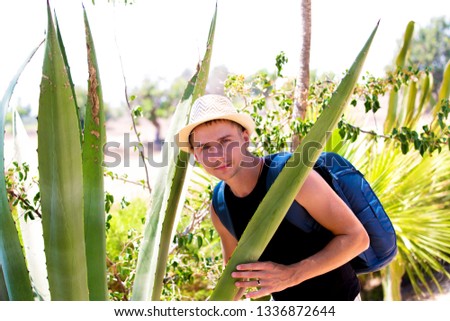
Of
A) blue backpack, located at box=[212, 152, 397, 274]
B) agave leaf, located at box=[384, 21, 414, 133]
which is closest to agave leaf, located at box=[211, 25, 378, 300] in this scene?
blue backpack, located at box=[212, 152, 397, 274]

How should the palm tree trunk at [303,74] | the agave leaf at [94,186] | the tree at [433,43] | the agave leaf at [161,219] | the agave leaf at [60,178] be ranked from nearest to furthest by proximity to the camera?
the agave leaf at [60,178]
the agave leaf at [94,186]
the agave leaf at [161,219]
the palm tree trunk at [303,74]
the tree at [433,43]

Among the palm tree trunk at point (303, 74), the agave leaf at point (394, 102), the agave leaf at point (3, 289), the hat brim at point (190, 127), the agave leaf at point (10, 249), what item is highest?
the agave leaf at point (394, 102)

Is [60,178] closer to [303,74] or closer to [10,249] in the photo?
[10,249]

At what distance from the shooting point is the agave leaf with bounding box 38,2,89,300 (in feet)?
3.45

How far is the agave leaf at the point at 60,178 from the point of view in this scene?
105 centimetres

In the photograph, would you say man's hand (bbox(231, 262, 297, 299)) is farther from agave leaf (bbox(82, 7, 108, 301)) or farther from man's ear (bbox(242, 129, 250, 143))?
man's ear (bbox(242, 129, 250, 143))

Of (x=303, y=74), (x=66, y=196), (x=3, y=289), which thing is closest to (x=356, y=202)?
(x=66, y=196)

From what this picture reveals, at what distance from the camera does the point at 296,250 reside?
1552 millimetres

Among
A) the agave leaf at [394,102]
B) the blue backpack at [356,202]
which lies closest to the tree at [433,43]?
the agave leaf at [394,102]

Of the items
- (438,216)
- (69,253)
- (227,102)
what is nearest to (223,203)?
(227,102)

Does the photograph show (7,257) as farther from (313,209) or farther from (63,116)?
(313,209)

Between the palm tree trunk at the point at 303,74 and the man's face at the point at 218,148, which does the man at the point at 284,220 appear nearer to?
the man's face at the point at 218,148

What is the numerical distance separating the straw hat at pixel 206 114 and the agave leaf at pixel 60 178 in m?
0.44

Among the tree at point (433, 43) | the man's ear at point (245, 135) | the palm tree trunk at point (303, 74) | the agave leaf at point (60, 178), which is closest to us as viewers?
the agave leaf at point (60, 178)
